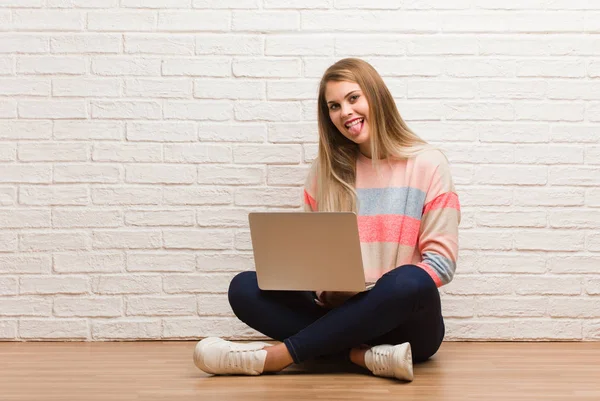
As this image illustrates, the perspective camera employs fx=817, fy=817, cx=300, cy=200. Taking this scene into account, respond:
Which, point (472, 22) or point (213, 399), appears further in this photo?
point (472, 22)

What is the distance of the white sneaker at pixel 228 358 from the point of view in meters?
2.18

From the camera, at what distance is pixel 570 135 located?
2.80m

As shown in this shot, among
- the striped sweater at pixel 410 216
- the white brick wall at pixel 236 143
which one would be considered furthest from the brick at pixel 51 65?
the striped sweater at pixel 410 216

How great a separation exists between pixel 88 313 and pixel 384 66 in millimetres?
1322

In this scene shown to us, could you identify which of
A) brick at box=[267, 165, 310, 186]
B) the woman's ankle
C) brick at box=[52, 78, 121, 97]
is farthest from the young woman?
brick at box=[52, 78, 121, 97]

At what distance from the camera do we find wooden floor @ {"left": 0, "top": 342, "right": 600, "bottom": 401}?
76.6 inches

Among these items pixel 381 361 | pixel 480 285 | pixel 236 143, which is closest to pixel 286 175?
pixel 236 143

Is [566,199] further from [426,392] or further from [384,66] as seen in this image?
[426,392]

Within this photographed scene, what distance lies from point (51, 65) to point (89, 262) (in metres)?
0.69

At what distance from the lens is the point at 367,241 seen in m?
2.38

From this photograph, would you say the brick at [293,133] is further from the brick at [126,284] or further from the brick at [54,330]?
the brick at [54,330]

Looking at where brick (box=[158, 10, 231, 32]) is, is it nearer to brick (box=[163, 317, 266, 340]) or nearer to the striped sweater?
the striped sweater

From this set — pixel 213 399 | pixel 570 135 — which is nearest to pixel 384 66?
pixel 570 135

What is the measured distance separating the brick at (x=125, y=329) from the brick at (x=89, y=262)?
0.18 meters
